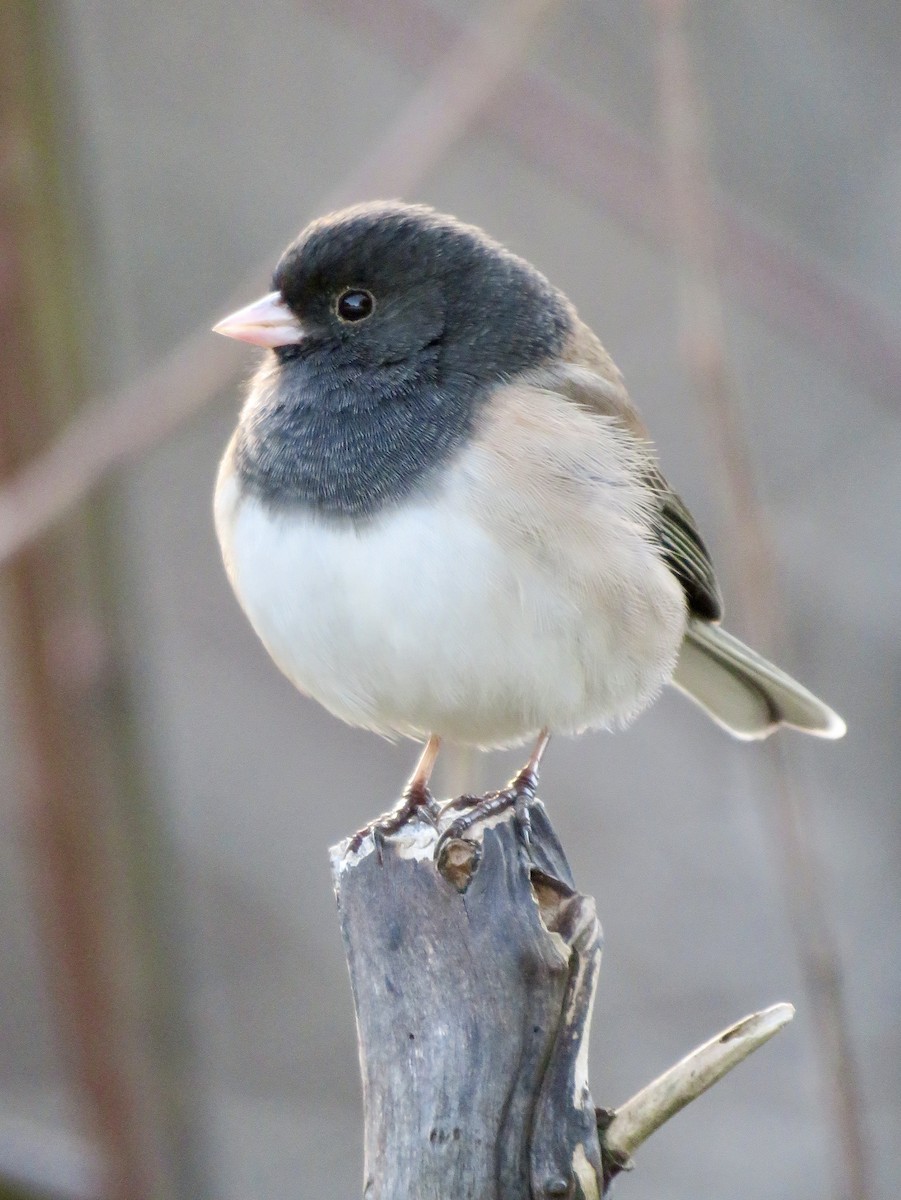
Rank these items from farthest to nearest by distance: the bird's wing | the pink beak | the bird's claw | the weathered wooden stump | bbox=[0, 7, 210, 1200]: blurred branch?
bbox=[0, 7, 210, 1200]: blurred branch
the bird's wing
the pink beak
the bird's claw
the weathered wooden stump

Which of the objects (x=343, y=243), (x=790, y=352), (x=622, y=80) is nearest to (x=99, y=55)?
(x=622, y=80)

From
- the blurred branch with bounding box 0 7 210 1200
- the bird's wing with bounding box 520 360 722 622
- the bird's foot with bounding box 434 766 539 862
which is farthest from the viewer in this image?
the blurred branch with bounding box 0 7 210 1200

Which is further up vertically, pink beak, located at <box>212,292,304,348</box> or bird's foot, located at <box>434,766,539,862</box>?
pink beak, located at <box>212,292,304,348</box>

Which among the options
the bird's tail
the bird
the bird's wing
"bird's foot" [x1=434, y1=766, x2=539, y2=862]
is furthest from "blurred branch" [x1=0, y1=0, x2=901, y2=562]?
"bird's foot" [x1=434, y1=766, x2=539, y2=862]

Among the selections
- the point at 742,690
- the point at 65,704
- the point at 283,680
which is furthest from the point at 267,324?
the point at 283,680

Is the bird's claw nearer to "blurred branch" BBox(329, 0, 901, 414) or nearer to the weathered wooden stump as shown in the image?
the weathered wooden stump

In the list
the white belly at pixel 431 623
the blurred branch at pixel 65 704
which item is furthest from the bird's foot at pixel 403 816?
the blurred branch at pixel 65 704

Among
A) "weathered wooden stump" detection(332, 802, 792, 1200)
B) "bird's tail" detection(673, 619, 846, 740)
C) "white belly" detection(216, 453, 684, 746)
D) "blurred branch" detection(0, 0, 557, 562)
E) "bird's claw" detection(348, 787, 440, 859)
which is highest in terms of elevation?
"blurred branch" detection(0, 0, 557, 562)

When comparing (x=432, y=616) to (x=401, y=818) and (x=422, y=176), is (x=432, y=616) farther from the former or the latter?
(x=422, y=176)

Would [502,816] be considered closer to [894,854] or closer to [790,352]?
[894,854]
